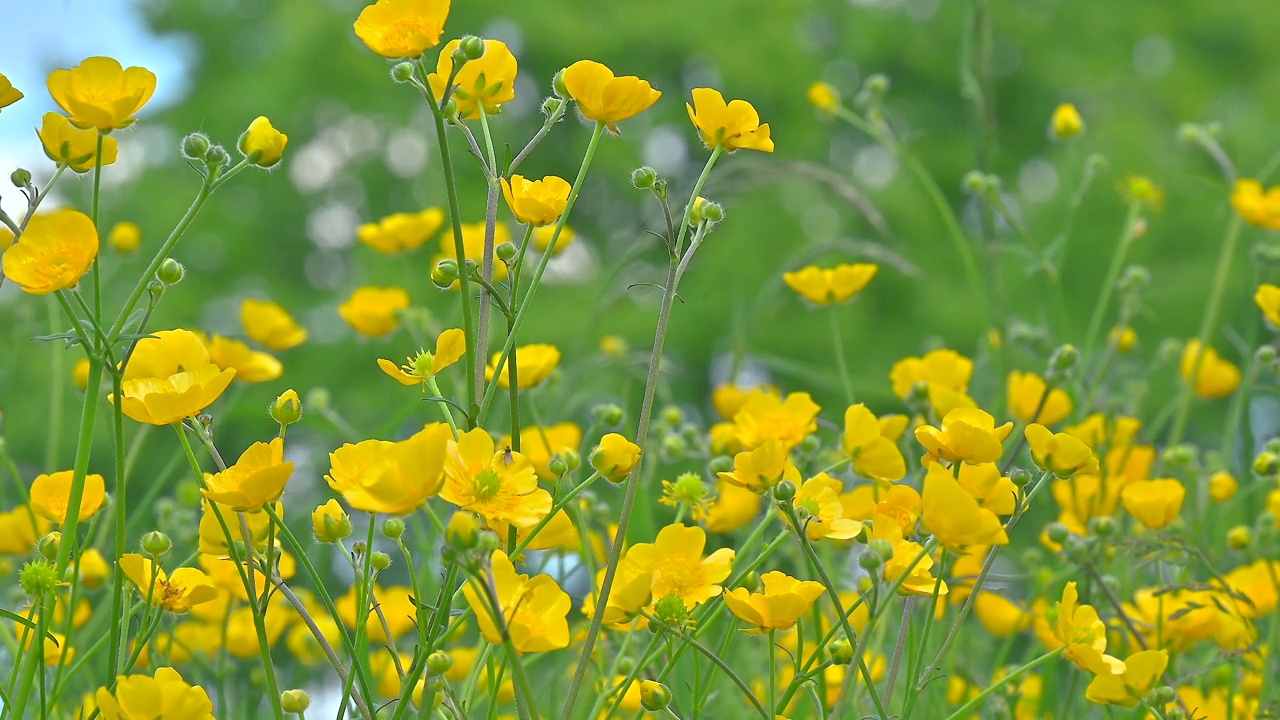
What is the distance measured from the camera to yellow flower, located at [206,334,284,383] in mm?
1112

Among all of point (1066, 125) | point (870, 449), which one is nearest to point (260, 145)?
point (870, 449)

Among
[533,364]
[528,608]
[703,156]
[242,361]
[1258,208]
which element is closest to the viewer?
[528,608]

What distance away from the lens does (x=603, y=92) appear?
0.75 meters

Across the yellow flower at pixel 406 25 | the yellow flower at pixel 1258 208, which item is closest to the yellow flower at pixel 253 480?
the yellow flower at pixel 406 25

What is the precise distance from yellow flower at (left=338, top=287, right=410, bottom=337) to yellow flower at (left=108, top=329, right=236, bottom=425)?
0.74 m

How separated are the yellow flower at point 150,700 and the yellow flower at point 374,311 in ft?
2.92

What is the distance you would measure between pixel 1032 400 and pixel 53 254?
3.13 feet

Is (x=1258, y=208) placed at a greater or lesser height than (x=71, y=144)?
lesser

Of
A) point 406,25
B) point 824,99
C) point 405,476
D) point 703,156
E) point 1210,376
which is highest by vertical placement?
point 406,25

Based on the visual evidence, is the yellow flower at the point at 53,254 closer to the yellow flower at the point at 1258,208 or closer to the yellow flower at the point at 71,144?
the yellow flower at the point at 71,144

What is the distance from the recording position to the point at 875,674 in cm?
111

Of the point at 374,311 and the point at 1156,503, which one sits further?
the point at 374,311

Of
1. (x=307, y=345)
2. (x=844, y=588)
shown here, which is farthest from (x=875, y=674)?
(x=307, y=345)

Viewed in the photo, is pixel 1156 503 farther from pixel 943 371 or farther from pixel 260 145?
pixel 260 145
